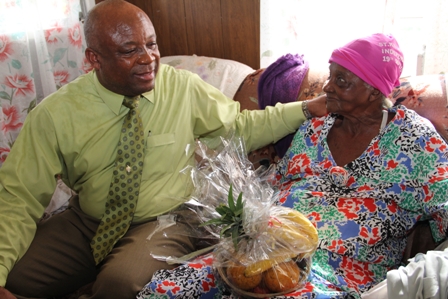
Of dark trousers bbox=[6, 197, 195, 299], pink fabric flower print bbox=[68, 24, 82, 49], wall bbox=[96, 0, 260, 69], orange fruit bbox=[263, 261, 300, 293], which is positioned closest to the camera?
orange fruit bbox=[263, 261, 300, 293]

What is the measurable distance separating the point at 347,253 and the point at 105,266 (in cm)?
87

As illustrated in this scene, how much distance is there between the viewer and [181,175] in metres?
1.83

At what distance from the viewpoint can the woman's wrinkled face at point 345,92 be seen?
1.57m

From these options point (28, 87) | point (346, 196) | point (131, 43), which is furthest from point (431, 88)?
point (28, 87)

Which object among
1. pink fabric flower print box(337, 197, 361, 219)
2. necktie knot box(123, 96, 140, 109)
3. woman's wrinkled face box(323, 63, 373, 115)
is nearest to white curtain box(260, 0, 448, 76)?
woman's wrinkled face box(323, 63, 373, 115)

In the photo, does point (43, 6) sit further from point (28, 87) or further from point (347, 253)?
point (347, 253)

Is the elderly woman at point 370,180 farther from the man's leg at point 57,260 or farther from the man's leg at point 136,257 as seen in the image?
the man's leg at point 57,260

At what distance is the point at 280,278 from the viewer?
1217mm

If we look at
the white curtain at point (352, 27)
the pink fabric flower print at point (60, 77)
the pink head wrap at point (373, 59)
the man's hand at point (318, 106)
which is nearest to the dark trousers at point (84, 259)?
the man's hand at point (318, 106)

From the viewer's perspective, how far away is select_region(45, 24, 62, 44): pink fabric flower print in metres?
2.67

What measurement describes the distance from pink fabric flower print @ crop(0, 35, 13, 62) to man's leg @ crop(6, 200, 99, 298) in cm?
114

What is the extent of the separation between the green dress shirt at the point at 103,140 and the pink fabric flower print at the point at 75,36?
1.08 meters

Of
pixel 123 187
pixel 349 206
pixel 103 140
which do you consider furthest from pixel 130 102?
pixel 349 206

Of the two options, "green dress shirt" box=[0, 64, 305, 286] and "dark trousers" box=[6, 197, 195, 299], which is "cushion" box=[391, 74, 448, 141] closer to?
"green dress shirt" box=[0, 64, 305, 286]
